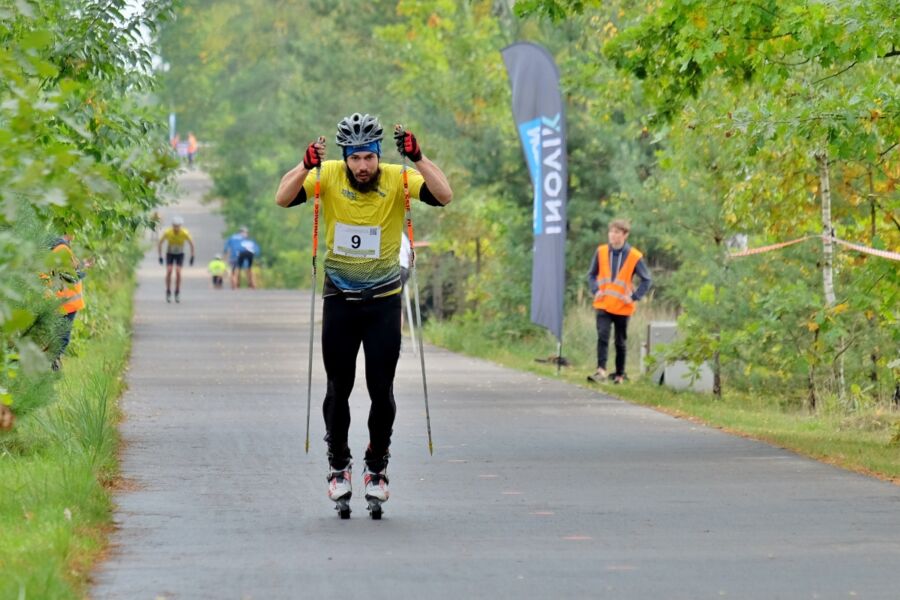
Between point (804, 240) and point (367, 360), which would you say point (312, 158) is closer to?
point (367, 360)

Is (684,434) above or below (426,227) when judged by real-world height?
below

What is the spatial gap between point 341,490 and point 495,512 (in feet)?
2.79

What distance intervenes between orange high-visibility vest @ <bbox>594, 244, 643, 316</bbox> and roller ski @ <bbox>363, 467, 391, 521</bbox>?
38.4 feet

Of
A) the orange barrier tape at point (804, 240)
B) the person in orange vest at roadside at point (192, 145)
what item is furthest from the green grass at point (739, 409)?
the person in orange vest at roadside at point (192, 145)

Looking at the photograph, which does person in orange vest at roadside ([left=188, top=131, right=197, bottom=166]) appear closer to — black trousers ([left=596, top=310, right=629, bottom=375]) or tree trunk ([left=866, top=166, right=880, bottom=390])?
black trousers ([left=596, top=310, right=629, bottom=375])

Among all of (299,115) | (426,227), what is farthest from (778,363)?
(299,115)

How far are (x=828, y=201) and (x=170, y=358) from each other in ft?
31.8

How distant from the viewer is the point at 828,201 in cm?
1844

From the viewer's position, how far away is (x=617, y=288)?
72.0ft

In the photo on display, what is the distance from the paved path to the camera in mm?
8367

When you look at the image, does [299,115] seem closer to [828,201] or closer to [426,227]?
[426,227]

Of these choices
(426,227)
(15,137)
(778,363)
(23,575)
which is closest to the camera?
(15,137)

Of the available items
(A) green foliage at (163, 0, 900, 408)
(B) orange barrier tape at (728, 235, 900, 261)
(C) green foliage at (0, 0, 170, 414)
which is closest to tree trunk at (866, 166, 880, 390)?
(A) green foliage at (163, 0, 900, 408)

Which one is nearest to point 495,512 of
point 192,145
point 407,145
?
point 407,145
